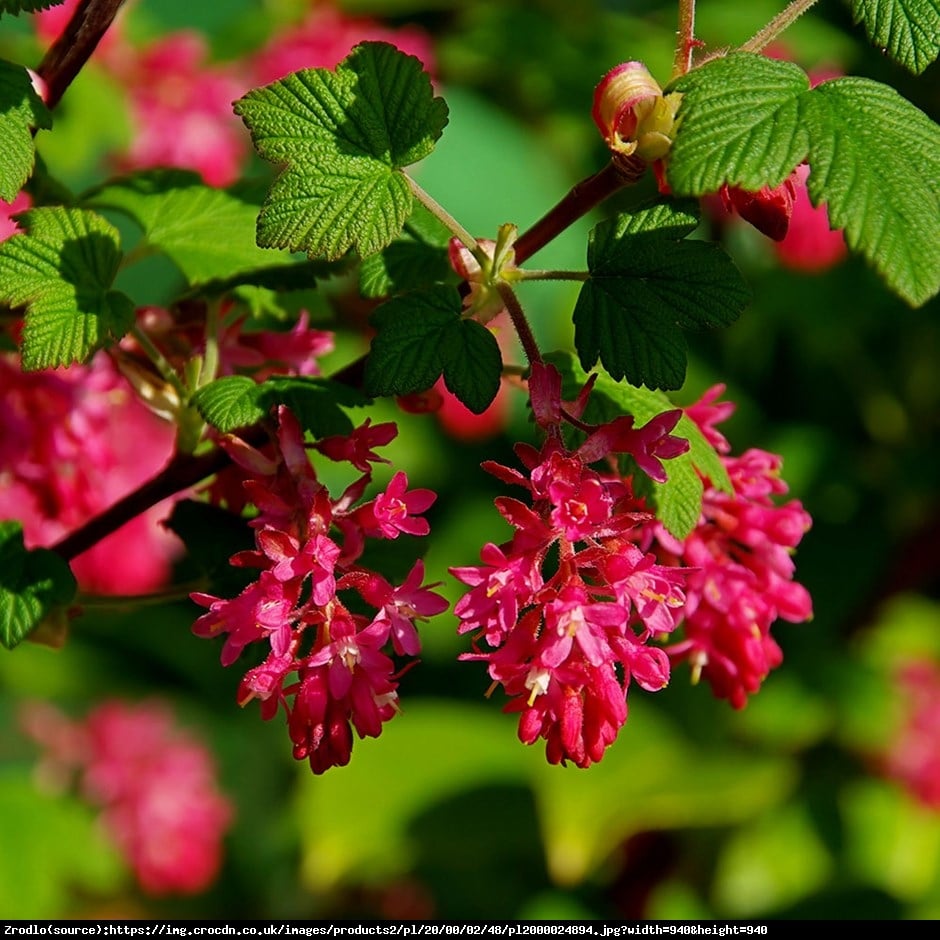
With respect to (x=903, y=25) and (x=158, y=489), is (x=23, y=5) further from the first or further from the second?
(x=903, y=25)

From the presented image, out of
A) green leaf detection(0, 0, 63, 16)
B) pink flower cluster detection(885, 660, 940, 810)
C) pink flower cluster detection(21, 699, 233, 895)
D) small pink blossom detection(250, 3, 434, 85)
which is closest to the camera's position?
green leaf detection(0, 0, 63, 16)

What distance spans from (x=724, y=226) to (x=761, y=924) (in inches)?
43.9

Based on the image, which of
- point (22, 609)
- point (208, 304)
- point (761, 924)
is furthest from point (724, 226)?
point (22, 609)

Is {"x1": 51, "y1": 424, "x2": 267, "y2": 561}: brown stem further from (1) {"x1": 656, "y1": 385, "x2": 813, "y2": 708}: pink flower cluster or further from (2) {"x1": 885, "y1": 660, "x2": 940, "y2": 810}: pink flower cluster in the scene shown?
(2) {"x1": 885, "y1": 660, "x2": 940, "y2": 810}: pink flower cluster

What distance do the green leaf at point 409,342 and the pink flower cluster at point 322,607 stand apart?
→ 5 cm

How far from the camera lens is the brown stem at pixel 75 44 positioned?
66 centimetres

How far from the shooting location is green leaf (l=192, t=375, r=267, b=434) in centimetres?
61

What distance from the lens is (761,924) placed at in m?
1.91

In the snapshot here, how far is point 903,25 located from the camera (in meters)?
0.58

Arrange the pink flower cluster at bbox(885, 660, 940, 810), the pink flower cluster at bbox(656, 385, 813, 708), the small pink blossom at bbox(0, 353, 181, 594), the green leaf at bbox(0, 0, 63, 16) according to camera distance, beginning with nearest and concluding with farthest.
A: the green leaf at bbox(0, 0, 63, 16) → the pink flower cluster at bbox(656, 385, 813, 708) → the small pink blossom at bbox(0, 353, 181, 594) → the pink flower cluster at bbox(885, 660, 940, 810)

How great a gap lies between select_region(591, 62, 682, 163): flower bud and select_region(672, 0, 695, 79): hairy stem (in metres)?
0.01

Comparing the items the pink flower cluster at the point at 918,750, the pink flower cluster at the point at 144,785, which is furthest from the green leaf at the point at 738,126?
the pink flower cluster at the point at 144,785

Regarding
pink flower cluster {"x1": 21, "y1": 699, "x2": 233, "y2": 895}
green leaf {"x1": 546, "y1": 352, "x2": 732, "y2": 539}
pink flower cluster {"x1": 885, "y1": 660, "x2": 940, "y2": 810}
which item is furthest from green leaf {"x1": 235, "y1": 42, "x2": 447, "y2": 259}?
pink flower cluster {"x1": 21, "y1": 699, "x2": 233, "y2": 895}

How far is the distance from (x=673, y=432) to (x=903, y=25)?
0.21 m
